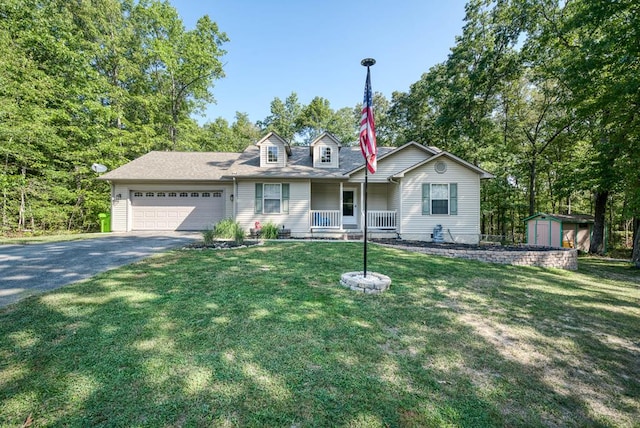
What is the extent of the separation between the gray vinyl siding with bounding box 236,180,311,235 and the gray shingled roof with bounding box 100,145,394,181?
0.60 meters

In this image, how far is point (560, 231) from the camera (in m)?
13.3

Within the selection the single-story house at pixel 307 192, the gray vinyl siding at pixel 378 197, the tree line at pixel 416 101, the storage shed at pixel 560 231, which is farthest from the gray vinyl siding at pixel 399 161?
the storage shed at pixel 560 231

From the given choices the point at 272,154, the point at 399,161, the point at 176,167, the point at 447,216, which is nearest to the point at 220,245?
the point at 272,154

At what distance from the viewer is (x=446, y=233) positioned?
37.7 ft

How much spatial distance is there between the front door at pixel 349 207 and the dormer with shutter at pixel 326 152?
1.69m

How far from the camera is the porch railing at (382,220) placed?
12118mm

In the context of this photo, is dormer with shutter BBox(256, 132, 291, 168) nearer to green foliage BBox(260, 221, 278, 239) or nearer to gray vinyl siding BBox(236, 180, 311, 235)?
gray vinyl siding BBox(236, 180, 311, 235)

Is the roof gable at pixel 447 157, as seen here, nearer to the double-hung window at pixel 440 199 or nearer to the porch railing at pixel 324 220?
the double-hung window at pixel 440 199

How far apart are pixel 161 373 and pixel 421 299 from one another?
13.1 feet

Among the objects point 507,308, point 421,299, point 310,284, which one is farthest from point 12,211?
point 507,308

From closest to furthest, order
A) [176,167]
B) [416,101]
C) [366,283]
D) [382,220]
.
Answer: [366,283]
[382,220]
[176,167]
[416,101]

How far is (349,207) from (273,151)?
199 inches

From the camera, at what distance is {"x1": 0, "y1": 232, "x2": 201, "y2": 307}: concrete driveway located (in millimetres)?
4400

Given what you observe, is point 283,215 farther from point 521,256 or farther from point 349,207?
point 521,256
